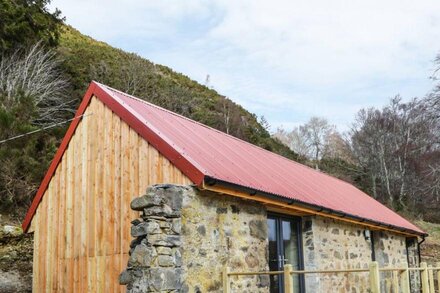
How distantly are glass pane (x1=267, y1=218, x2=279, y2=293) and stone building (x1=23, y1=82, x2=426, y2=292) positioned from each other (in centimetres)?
2

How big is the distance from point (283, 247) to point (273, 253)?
482mm

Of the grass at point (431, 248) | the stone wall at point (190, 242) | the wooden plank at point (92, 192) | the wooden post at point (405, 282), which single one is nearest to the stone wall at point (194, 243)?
the stone wall at point (190, 242)

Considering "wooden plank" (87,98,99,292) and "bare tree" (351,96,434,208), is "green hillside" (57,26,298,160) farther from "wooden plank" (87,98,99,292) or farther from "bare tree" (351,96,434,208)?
"wooden plank" (87,98,99,292)

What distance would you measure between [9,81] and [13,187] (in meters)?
5.59

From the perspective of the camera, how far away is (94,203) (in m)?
8.88

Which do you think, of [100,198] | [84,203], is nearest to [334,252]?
[100,198]

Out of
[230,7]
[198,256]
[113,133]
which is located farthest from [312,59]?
[198,256]

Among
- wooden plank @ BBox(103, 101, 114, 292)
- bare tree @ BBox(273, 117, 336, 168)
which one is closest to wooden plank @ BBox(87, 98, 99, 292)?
wooden plank @ BBox(103, 101, 114, 292)

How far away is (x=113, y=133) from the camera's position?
8.84 metres

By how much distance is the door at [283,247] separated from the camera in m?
9.73

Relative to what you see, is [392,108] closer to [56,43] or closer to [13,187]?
[56,43]

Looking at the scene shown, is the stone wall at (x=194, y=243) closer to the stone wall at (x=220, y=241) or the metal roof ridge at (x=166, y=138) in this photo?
the stone wall at (x=220, y=241)

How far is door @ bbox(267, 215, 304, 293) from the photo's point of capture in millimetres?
9727

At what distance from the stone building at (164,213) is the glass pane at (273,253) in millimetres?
20
